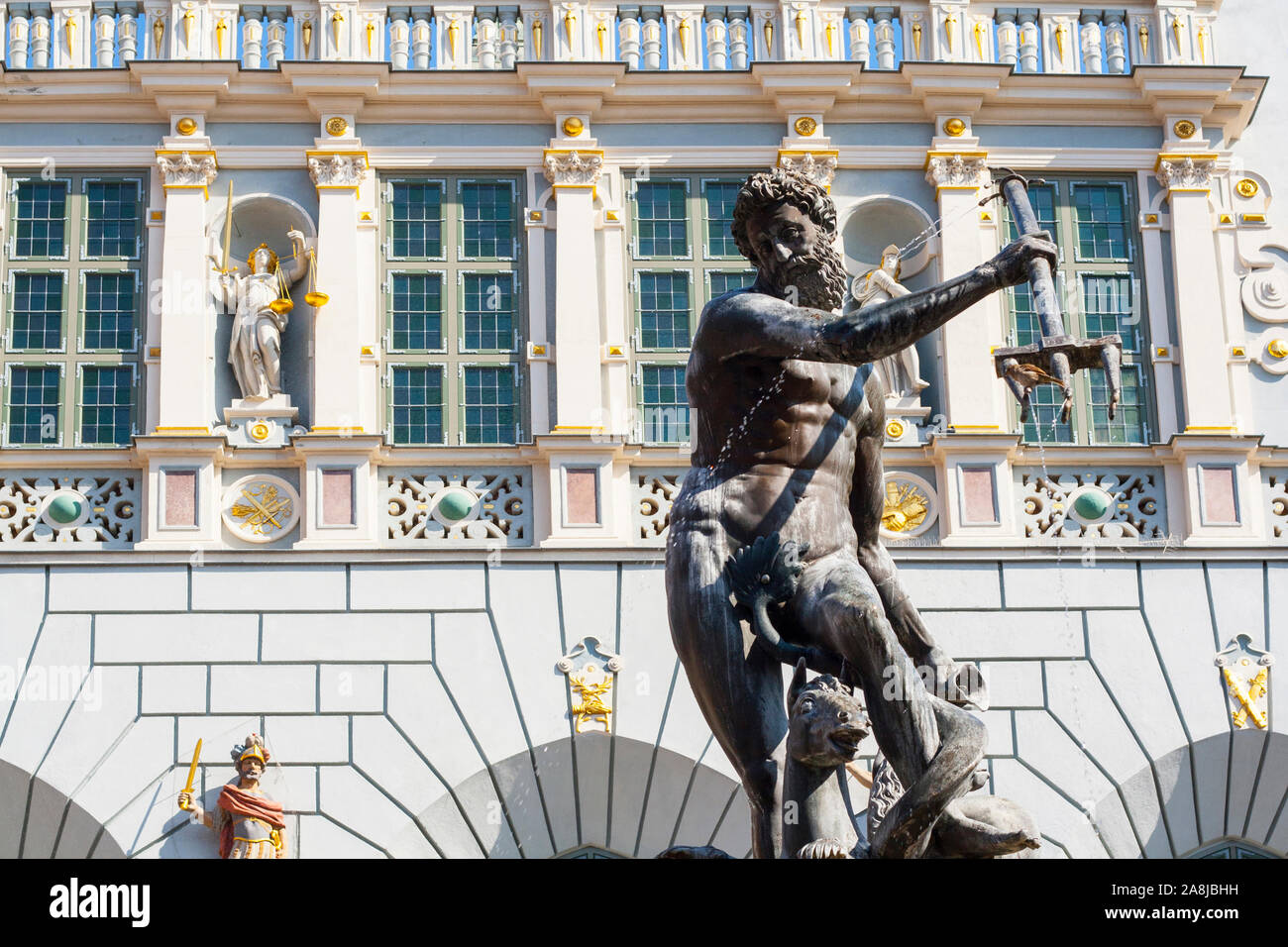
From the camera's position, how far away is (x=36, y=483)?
22.3m

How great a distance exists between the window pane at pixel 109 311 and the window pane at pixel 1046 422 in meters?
8.21

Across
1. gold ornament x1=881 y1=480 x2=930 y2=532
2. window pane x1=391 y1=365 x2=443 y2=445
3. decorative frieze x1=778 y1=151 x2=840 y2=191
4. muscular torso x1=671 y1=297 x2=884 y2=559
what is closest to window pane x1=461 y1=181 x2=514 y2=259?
window pane x1=391 y1=365 x2=443 y2=445

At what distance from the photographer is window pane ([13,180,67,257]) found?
23406mm

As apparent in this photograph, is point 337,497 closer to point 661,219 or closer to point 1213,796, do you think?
point 661,219

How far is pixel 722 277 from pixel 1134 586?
187 inches

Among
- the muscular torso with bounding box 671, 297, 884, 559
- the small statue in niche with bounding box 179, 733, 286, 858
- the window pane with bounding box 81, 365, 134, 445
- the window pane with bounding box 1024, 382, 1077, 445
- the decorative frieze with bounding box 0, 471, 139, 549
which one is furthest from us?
the window pane with bounding box 1024, 382, 1077, 445

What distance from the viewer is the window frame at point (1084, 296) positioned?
2322 centimetres

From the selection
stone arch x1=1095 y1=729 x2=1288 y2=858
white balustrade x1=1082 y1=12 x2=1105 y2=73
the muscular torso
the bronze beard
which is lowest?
stone arch x1=1095 y1=729 x2=1288 y2=858

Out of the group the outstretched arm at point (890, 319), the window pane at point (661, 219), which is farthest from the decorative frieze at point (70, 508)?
the outstretched arm at point (890, 319)

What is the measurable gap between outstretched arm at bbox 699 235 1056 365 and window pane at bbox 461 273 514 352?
14.2m

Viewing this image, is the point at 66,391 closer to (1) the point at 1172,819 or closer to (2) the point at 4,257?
(2) the point at 4,257

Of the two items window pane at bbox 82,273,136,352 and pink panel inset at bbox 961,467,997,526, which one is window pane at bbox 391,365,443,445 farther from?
pink panel inset at bbox 961,467,997,526

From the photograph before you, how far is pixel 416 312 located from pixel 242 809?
515 centimetres

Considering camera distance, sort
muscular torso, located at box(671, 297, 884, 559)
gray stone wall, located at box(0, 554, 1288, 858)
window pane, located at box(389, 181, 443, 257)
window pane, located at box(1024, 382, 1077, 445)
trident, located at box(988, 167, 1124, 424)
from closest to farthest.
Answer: trident, located at box(988, 167, 1124, 424)
muscular torso, located at box(671, 297, 884, 559)
gray stone wall, located at box(0, 554, 1288, 858)
window pane, located at box(1024, 382, 1077, 445)
window pane, located at box(389, 181, 443, 257)
